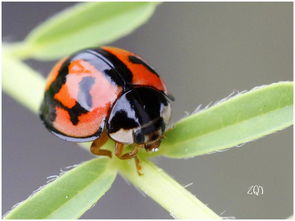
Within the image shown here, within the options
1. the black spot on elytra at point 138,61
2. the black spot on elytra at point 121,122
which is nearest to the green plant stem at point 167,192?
the black spot on elytra at point 121,122

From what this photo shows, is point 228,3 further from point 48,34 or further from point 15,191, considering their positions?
point 48,34

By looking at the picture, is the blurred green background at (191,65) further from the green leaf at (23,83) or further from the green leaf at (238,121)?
the green leaf at (238,121)

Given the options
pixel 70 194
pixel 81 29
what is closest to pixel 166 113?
pixel 70 194

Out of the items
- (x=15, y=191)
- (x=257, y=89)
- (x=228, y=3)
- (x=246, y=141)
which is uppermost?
(x=257, y=89)

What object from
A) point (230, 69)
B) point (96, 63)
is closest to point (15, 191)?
point (230, 69)

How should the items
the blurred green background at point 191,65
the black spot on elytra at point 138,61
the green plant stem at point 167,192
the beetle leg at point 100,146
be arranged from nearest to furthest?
the green plant stem at point 167,192 < the beetle leg at point 100,146 < the black spot on elytra at point 138,61 < the blurred green background at point 191,65

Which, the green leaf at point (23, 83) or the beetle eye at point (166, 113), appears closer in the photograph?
the beetle eye at point (166, 113)

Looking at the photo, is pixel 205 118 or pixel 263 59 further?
pixel 263 59
